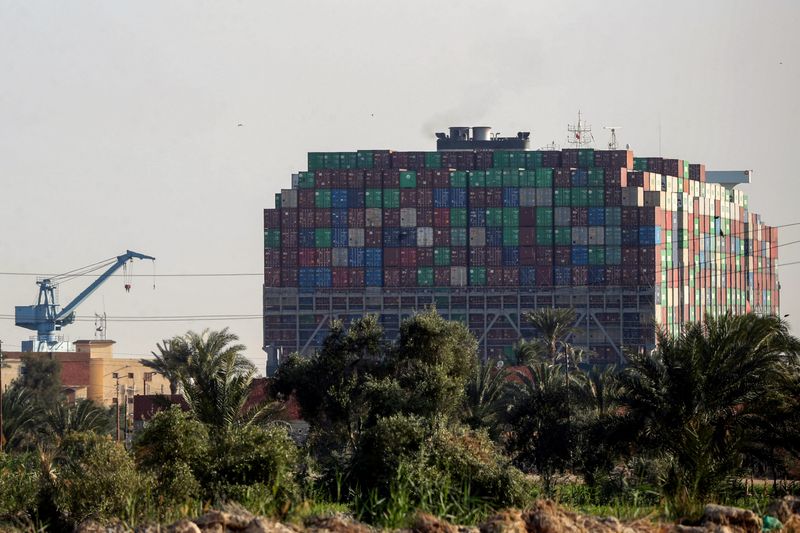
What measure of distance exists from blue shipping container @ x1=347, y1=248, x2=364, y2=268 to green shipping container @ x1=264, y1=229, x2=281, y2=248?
7676mm

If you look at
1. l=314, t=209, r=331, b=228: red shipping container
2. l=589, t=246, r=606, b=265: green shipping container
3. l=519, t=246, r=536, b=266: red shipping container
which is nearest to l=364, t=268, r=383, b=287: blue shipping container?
l=314, t=209, r=331, b=228: red shipping container

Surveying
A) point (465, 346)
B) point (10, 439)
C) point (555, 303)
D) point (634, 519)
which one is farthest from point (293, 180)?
point (634, 519)

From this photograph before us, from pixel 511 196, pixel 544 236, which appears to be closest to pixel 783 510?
pixel 544 236

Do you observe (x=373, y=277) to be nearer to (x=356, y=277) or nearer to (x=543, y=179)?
(x=356, y=277)

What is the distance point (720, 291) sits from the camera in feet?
570

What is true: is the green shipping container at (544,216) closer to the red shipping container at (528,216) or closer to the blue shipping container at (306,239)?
the red shipping container at (528,216)

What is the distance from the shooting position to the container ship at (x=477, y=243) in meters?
156

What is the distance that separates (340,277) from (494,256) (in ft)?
53.8

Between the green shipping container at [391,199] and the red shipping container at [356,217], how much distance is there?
2545 mm

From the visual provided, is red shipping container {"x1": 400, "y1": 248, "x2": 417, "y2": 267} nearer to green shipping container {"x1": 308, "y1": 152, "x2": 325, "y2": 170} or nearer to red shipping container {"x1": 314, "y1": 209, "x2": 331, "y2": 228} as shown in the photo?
red shipping container {"x1": 314, "y1": 209, "x2": 331, "y2": 228}

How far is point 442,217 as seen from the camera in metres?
156

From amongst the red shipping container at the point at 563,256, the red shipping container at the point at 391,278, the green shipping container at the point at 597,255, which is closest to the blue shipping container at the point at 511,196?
the red shipping container at the point at 563,256

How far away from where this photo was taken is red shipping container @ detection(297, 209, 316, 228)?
517ft

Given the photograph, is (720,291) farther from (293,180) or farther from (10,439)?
(10,439)
